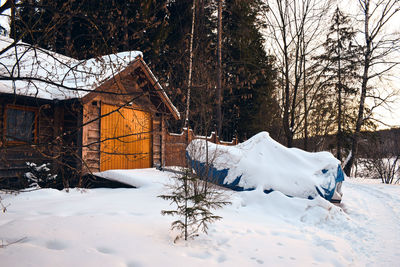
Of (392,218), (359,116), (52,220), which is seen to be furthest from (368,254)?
(359,116)

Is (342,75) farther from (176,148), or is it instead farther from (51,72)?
(51,72)

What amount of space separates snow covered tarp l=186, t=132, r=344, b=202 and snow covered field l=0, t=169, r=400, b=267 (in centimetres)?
42

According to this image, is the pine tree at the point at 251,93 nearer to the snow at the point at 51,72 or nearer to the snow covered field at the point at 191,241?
the snow at the point at 51,72

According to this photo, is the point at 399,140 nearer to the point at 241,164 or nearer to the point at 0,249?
the point at 241,164

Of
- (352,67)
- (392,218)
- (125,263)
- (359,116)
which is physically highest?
(352,67)

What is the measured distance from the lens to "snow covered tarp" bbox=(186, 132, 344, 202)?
693 centimetres

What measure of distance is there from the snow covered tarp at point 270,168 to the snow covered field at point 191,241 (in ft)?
1.37

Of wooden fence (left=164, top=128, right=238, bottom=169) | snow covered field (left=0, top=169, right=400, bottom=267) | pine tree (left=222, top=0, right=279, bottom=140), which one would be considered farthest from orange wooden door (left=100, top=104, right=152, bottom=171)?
pine tree (left=222, top=0, right=279, bottom=140)

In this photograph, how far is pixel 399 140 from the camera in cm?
1630

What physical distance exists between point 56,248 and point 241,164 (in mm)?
5396

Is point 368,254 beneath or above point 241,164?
beneath

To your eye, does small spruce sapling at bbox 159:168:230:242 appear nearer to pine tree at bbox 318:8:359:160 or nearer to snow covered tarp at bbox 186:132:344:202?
Answer: snow covered tarp at bbox 186:132:344:202

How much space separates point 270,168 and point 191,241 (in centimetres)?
402

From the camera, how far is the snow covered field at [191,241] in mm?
3105
